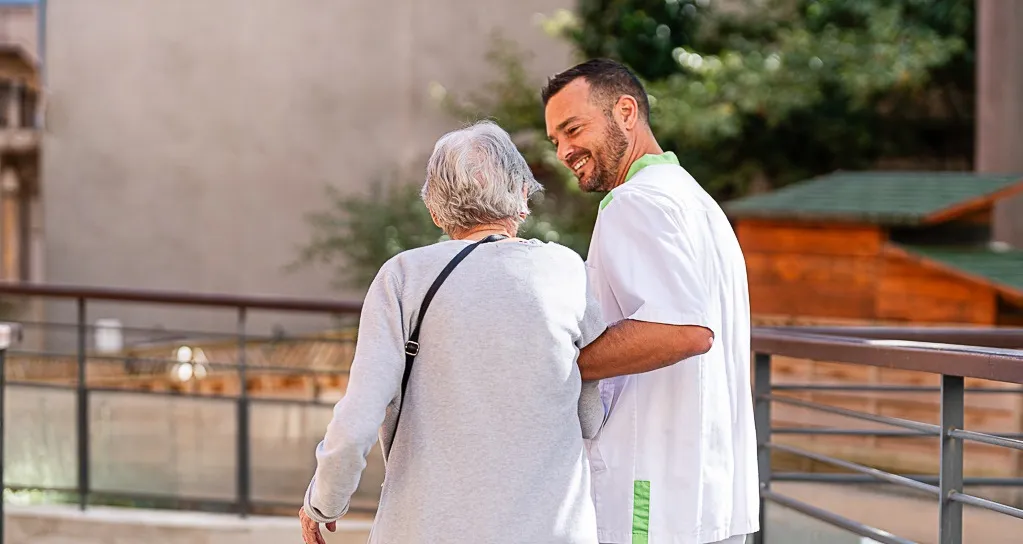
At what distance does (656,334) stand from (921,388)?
1.77 m

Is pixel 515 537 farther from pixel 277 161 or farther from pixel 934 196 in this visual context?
pixel 277 161

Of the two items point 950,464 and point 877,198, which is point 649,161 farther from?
point 877,198

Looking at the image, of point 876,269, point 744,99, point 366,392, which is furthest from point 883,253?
point 366,392

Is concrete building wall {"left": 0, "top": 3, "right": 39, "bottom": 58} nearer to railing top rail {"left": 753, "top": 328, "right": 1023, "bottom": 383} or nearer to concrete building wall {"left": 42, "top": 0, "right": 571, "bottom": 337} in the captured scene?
concrete building wall {"left": 42, "top": 0, "right": 571, "bottom": 337}

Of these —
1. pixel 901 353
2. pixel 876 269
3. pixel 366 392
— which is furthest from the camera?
pixel 876 269

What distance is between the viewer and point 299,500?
5379 millimetres

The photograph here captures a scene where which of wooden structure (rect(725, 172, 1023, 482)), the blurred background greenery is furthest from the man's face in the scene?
the blurred background greenery

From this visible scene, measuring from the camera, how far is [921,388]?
130 inches

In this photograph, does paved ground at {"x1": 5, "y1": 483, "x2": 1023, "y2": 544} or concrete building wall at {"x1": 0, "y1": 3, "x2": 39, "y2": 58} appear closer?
paved ground at {"x1": 5, "y1": 483, "x2": 1023, "y2": 544}

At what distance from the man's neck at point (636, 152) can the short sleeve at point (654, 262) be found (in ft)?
0.50

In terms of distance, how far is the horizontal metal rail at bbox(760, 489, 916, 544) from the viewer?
2643mm

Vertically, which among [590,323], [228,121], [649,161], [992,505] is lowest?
[992,505]

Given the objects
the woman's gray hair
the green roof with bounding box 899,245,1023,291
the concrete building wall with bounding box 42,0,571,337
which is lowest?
the green roof with bounding box 899,245,1023,291

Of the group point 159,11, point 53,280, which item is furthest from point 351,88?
point 53,280
